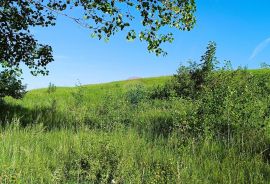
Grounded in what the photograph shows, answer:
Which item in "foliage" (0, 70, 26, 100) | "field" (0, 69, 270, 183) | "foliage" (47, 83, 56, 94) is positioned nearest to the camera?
"field" (0, 69, 270, 183)

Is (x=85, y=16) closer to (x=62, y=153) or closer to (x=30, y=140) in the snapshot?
(x=30, y=140)

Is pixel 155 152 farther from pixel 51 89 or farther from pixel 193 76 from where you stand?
pixel 51 89

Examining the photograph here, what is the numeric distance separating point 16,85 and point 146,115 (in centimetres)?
627

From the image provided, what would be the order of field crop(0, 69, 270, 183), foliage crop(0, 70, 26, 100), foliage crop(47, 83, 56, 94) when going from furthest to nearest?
foliage crop(47, 83, 56, 94), foliage crop(0, 70, 26, 100), field crop(0, 69, 270, 183)

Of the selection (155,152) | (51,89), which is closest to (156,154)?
(155,152)

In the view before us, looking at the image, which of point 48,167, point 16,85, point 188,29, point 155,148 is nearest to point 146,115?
point 188,29

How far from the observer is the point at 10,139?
9.41 metres

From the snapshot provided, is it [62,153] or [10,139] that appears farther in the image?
[10,139]

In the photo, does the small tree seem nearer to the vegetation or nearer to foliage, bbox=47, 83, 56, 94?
the vegetation

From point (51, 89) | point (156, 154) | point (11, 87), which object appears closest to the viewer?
point (156, 154)

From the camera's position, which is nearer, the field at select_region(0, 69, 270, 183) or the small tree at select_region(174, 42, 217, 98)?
the field at select_region(0, 69, 270, 183)

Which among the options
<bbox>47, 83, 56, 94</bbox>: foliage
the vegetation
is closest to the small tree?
the vegetation

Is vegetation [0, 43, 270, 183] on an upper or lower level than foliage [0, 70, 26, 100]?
lower

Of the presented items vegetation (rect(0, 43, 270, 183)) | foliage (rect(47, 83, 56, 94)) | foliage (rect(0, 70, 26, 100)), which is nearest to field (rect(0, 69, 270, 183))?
vegetation (rect(0, 43, 270, 183))
